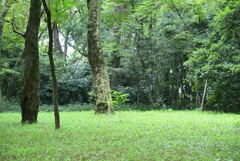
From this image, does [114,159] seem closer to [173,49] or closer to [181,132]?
[181,132]

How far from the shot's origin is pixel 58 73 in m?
22.9

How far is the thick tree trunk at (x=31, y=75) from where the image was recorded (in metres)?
9.92

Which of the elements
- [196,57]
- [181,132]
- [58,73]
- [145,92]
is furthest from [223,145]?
[58,73]

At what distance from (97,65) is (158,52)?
6836 mm

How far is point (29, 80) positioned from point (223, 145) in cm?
704

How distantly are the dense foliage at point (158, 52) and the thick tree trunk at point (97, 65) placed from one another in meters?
1.93

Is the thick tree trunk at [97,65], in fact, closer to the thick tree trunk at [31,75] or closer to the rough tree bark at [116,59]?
the thick tree trunk at [31,75]

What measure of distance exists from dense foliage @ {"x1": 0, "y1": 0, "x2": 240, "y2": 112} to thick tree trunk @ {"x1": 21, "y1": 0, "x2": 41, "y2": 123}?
1079mm

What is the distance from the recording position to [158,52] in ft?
62.3

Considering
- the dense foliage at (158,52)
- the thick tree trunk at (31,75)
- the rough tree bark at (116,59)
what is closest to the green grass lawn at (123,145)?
the thick tree trunk at (31,75)

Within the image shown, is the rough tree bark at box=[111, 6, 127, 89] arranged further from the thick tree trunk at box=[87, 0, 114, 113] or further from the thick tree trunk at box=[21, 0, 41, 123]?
the thick tree trunk at box=[21, 0, 41, 123]

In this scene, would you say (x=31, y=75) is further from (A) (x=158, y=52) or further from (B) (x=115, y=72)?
(B) (x=115, y=72)

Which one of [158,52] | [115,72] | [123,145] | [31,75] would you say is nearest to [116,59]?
[115,72]

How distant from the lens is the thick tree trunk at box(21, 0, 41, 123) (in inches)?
391
